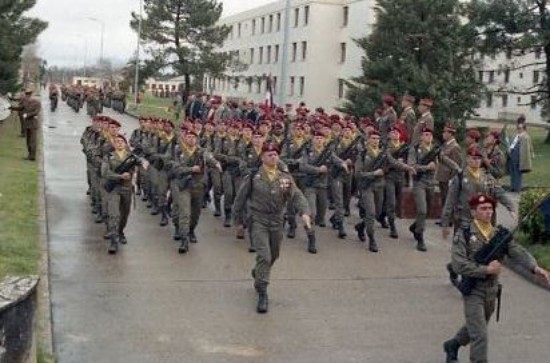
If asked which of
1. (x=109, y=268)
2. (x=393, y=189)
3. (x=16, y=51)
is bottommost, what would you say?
(x=109, y=268)

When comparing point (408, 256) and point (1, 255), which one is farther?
point (408, 256)

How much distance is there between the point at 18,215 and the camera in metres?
13.3

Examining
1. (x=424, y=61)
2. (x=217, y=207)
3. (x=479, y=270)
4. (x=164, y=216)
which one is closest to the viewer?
(x=479, y=270)

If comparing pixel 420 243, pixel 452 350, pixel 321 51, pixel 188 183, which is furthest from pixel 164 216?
pixel 321 51

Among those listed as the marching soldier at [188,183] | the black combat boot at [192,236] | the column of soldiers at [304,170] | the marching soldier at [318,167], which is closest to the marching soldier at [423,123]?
the column of soldiers at [304,170]

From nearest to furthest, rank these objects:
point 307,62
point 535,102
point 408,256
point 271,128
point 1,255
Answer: point 1,255 < point 408,256 < point 271,128 < point 535,102 < point 307,62

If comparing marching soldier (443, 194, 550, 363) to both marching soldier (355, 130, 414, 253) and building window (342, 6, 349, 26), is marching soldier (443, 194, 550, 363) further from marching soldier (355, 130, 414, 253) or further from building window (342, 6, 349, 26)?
building window (342, 6, 349, 26)

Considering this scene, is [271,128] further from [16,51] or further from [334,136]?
[16,51]

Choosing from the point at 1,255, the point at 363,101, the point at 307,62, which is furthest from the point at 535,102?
the point at 307,62

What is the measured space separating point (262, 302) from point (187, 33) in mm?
45069

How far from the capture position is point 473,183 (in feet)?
33.4

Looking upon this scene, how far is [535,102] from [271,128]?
1384 cm

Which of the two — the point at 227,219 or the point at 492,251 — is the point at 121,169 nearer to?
the point at 227,219

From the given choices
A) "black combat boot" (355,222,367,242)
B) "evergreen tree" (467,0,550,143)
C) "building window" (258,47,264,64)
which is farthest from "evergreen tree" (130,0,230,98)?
"black combat boot" (355,222,367,242)
